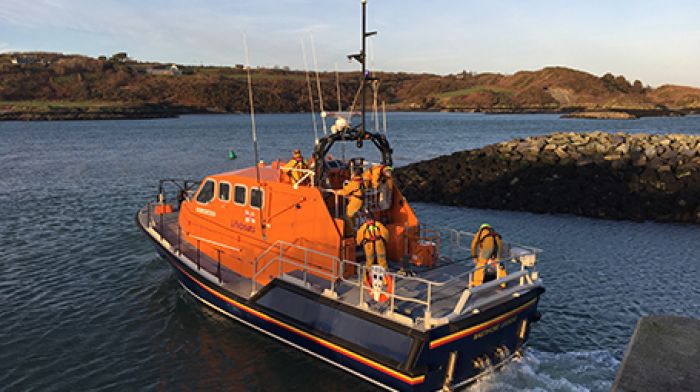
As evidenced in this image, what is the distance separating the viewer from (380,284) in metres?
7.27

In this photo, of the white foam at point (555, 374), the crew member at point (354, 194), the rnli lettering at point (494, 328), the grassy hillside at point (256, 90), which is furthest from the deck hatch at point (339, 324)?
the grassy hillside at point (256, 90)

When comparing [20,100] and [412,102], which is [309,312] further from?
[412,102]

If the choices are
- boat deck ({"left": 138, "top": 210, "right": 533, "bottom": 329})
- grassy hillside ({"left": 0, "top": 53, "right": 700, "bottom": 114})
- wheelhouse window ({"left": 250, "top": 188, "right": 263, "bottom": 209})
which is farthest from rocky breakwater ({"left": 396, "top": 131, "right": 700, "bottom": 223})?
grassy hillside ({"left": 0, "top": 53, "right": 700, "bottom": 114})

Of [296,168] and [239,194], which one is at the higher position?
[296,168]

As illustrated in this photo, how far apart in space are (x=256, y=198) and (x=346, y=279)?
2.49 metres

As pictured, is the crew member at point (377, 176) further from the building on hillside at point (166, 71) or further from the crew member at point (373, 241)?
A: the building on hillside at point (166, 71)

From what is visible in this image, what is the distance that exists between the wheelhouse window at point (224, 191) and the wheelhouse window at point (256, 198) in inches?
29.2

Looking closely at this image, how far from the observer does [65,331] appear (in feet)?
31.9

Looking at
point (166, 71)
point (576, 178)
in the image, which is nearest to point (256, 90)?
point (166, 71)

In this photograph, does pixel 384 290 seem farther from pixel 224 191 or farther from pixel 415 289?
pixel 224 191

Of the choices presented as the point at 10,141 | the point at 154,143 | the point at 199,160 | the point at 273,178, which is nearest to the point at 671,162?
the point at 273,178

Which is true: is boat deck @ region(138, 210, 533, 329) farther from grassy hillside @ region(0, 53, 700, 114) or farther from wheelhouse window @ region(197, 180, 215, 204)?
grassy hillside @ region(0, 53, 700, 114)

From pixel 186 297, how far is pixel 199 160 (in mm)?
28771

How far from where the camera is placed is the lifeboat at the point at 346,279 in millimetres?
6945
